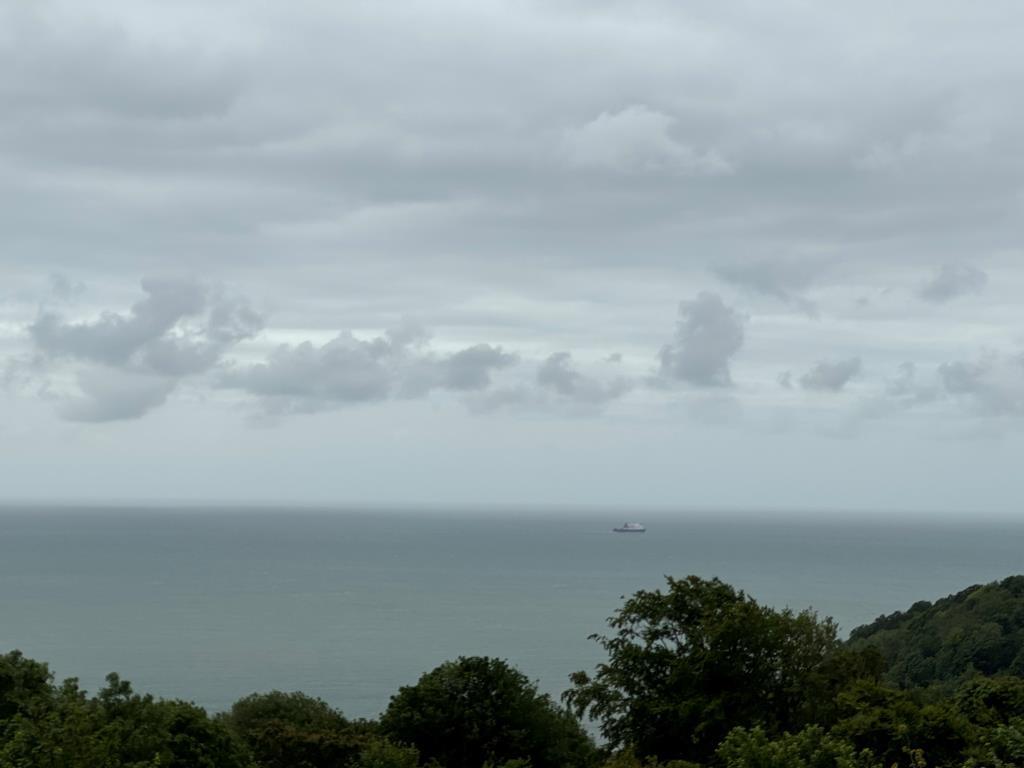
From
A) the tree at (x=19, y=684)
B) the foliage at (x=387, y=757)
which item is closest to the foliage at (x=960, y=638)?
the foliage at (x=387, y=757)

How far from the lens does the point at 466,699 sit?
42.3m

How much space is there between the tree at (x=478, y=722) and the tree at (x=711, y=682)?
225cm

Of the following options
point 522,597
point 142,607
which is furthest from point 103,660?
point 522,597

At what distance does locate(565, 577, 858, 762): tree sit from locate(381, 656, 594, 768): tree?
88.6 inches

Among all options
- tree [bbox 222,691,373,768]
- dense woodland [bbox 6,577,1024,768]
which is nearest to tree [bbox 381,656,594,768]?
dense woodland [bbox 6,577,1024,768]

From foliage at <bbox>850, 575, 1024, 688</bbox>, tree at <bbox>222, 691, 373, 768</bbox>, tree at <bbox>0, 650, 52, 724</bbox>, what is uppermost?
tree at <bbox>0, 650, 52, 724</bbox>

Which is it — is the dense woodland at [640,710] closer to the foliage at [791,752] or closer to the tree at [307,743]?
the tree at [307,743]

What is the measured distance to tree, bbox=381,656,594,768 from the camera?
4112 centimetres

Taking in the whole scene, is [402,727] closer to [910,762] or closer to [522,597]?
[910,762]

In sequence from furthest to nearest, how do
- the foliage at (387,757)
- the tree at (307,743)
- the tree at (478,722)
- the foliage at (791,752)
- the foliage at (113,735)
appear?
the tree at (307,743), the tree at (478,722), the foliage at (387,757), the foliage at (113,735), the foliage at (791,752)

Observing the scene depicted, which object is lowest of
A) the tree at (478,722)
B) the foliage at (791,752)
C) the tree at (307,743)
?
the tree at (307,743)

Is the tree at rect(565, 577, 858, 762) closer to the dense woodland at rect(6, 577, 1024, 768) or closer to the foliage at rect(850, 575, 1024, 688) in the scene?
the dense woodland at rect(6, 577, 1024, 768)

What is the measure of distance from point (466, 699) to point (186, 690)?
78581mm

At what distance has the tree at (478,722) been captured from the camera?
41.1 metres
